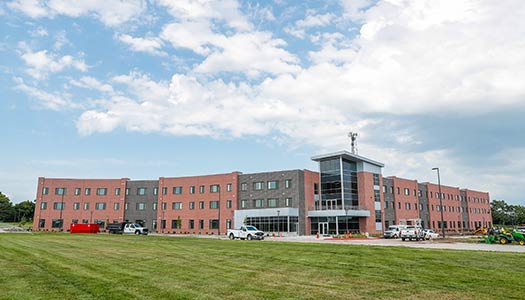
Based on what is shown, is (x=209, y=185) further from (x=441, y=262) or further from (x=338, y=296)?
(x=338, y=296)

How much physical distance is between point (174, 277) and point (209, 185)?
61.3m

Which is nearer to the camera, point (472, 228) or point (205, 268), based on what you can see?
point (205, 268)

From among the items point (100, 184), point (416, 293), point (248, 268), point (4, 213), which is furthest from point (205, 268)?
point (4, 213)

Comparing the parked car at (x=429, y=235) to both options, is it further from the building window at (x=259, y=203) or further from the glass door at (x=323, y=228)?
the building window at (x=259, y=203)

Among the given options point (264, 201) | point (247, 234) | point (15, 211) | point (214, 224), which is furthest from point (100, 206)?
point (15, 211)

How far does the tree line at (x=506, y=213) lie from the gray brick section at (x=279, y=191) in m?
96.3

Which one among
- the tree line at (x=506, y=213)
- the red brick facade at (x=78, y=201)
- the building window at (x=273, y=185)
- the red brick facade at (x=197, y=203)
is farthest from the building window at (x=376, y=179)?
the tree line at (x=506, y=213)

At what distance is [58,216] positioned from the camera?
80.4 metres

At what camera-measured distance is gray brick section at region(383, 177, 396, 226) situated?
2771 inches

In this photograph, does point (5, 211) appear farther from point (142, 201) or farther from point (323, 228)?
point (323, 228)

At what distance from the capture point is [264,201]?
66.6 m

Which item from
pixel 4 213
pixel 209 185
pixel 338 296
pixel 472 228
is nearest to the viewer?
pixel 338 296

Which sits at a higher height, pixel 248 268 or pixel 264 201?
pixel 264 201

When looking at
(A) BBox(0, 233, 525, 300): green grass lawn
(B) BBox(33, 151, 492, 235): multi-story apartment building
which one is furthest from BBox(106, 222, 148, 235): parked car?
(A) BBox(0, 233, 525, 300): green grass lawn
